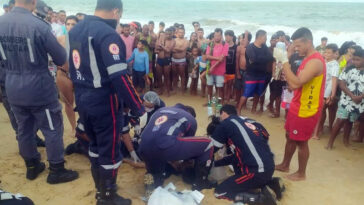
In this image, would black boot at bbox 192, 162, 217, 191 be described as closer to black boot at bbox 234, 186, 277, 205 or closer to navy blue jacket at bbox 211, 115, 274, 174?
navy blue jacket at bbox 211, 115, 274, 174

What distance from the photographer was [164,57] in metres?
7.95

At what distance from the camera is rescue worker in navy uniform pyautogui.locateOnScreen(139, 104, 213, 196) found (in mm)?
3445

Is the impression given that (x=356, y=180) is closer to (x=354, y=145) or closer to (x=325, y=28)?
(x=354, y=145)

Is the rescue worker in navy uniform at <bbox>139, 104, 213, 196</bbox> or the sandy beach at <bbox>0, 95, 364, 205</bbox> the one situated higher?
the rescue worker in navy uniform at <bbox>139, 104, 213, 196</bbox>

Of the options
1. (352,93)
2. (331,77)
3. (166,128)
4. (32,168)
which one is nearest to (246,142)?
(166,128)

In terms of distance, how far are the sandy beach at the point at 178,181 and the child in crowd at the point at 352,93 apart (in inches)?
22.1

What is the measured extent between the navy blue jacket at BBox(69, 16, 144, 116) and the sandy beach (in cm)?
123

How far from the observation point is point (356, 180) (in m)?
4.27

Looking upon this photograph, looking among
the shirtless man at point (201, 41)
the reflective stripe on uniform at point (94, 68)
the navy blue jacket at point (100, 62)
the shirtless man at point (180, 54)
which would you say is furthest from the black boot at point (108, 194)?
the shirtless man at point (201, 41)

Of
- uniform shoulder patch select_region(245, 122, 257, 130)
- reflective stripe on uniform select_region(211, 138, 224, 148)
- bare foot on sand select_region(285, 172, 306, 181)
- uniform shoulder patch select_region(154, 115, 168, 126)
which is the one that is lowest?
bare foot on sand select_region(285, 172, 306, 181)

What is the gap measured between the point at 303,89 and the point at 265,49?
2.83 metres

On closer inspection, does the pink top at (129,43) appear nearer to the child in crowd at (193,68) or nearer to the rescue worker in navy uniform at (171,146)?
the child in crowd at (193,68)

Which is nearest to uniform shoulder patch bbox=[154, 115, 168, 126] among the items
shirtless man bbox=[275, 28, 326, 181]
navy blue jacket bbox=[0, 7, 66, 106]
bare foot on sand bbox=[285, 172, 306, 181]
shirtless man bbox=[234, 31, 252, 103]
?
navy blue jacket bbox=[0, 7, 66, 106]

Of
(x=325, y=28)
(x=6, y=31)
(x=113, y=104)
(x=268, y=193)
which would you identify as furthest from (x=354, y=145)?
(x=325, y=28)
